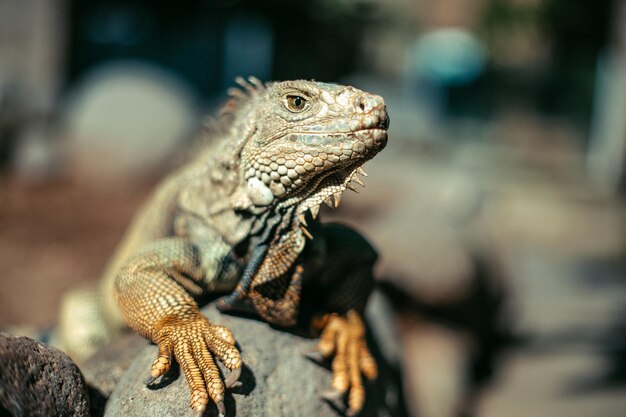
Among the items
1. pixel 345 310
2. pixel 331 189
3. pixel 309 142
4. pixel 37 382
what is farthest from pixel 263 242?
pixel 37 382

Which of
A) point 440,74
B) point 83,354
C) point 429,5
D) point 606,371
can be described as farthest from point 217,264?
point 429,5

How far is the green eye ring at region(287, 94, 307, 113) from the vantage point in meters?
2.54

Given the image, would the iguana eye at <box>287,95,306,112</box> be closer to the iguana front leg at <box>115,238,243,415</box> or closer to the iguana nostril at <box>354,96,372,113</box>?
the iguana nostril at <box>354,96,372,113</box>

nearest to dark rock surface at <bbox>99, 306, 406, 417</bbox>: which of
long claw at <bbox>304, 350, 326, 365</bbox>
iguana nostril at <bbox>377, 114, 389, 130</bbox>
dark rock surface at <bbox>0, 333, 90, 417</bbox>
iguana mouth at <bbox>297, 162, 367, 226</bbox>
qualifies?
long claw at <bbox>304, 350, 326, 365</bbox>

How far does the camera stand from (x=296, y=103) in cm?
256

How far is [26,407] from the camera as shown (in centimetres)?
203

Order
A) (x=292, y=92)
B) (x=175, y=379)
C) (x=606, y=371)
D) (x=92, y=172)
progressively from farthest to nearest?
(x=92, y=172) < (x=606, y=371) < (x=292, y=92) < (x=175, y=379)

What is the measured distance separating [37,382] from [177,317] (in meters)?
0.51

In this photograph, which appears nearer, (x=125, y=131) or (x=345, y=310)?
(x=345, y=310)

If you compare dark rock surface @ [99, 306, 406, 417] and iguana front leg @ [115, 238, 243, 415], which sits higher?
iguana front leg @ [115, 238, 243, 415]

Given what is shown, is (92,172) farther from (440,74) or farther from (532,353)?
(440,74)

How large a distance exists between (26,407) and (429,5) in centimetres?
1945

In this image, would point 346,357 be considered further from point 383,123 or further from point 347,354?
point 383,123

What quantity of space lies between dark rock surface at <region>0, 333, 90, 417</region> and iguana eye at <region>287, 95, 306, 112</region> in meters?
1.18
